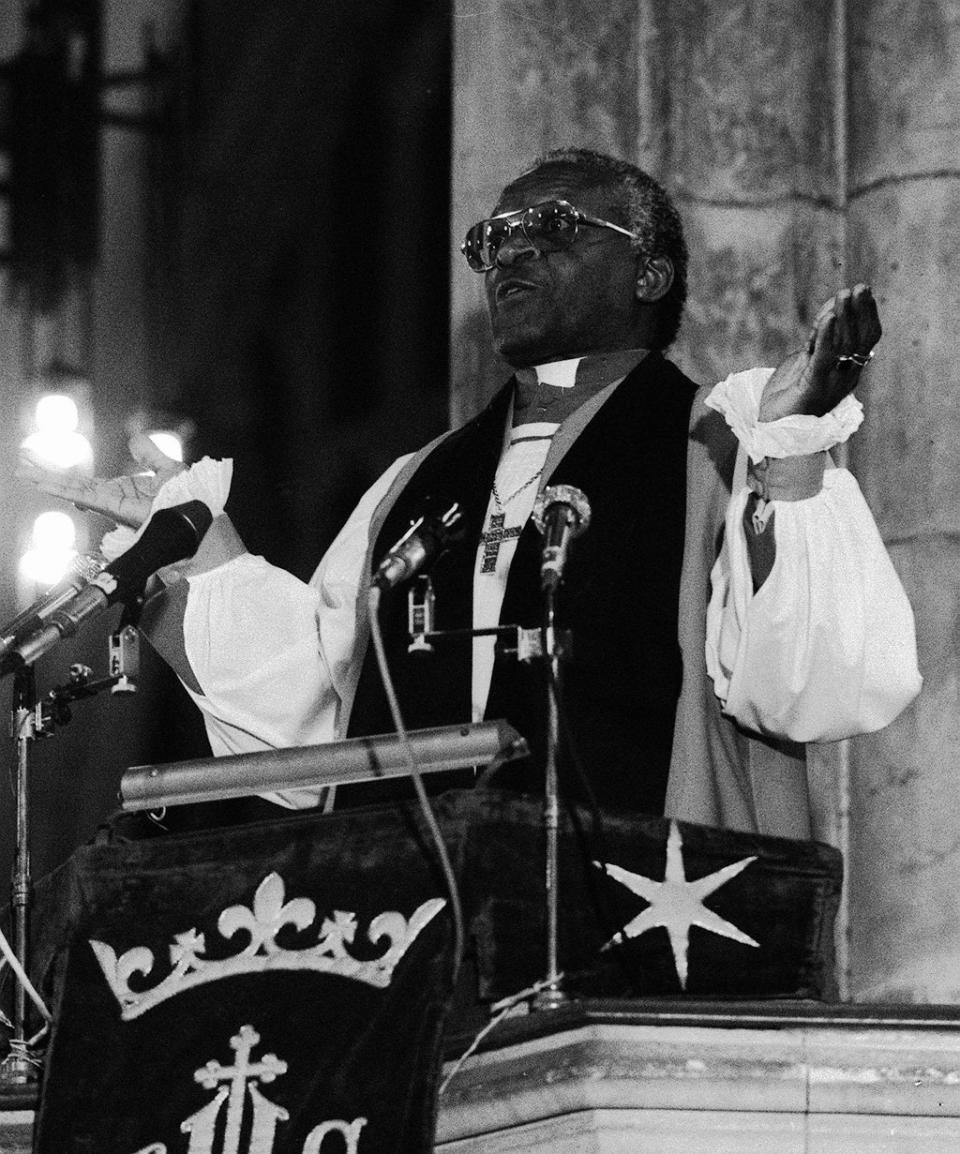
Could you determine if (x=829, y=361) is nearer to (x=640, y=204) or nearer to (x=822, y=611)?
(x=822, y=611)

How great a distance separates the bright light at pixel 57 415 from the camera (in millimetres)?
5781

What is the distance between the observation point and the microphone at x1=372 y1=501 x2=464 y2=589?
147 inches

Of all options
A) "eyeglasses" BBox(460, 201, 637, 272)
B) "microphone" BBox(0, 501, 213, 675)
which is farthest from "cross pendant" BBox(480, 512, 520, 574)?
"microphone" BBox(0, 501, 213, 675)

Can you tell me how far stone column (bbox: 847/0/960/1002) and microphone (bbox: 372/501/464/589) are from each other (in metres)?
1.63

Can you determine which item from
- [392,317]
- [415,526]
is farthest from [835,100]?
[415,526]

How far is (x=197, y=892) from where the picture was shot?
369cm

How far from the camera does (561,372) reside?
5012mm

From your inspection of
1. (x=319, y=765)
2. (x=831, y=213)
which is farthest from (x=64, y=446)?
(x=319, y=765)

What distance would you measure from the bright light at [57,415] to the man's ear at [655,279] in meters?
1.34

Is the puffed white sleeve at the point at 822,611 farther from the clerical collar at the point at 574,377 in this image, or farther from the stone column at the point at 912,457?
the stone column at the point at 912,457

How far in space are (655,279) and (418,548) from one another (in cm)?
142

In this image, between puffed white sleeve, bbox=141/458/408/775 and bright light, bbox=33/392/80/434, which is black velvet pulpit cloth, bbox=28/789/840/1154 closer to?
puffed white sleeve, bbox=141/458/408/775

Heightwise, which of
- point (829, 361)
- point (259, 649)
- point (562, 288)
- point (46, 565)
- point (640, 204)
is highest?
point (640, 204)

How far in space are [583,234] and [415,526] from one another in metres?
1.24
